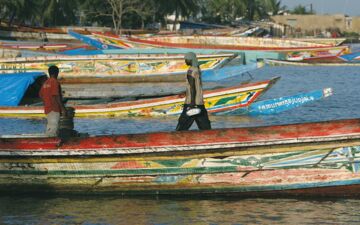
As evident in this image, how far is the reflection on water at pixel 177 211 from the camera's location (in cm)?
964

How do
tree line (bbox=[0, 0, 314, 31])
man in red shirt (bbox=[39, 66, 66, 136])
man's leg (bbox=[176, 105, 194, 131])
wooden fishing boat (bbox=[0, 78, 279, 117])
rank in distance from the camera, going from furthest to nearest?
tree line (bbox=[0, 0, 314, 31]) < wooden fishing boat (bbox=[0, 78, 279, 117]) < man's leg (bbox=[176, 105, 194, 131]) < man in red shirt (bbox=[39, 66, 66, 136])

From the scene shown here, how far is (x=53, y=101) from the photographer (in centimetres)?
1107

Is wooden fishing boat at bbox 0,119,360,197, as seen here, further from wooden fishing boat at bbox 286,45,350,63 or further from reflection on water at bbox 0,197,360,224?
wooden fishing boat at bbox 286,45,350,63

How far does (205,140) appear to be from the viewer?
9883 mm

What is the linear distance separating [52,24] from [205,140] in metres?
63.3

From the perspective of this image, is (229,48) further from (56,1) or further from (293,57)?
(56,1)

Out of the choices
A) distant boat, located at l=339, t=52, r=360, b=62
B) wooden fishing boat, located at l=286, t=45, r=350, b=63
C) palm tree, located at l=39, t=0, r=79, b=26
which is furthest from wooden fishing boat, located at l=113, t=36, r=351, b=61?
palm tree, located at l=39, t=0, r=79, b=26

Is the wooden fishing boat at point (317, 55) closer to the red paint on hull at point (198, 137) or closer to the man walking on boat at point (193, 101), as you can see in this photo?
the man walking on boat at point (193, 101)

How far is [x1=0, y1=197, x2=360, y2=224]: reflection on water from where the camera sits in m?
9.64

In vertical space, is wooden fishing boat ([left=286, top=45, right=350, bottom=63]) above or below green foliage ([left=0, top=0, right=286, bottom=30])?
below

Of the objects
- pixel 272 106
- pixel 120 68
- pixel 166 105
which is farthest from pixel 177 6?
pixel 166 105

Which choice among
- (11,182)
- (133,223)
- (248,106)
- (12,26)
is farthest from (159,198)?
(12,26)

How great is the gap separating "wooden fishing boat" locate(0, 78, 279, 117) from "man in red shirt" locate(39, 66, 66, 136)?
7.80 meters

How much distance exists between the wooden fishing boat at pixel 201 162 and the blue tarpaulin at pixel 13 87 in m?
10.8
